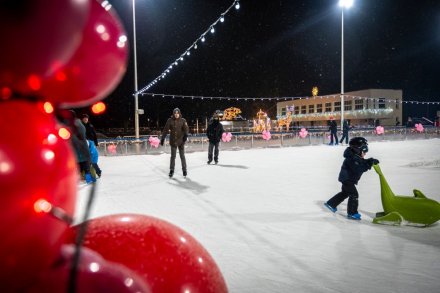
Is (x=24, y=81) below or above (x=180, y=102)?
below

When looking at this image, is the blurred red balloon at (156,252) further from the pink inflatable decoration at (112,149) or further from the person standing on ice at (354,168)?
the pink inflatable decoration at (112,149)

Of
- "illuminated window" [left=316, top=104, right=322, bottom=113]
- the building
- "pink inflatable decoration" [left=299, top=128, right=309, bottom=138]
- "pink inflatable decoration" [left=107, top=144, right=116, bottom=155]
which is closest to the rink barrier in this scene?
"pink inflatable decoration" [left=107, top=144, right=116, bottom=155]

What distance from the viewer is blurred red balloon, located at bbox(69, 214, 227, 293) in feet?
3.67

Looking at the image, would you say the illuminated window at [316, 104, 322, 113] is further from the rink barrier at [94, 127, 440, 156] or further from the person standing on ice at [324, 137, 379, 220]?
the person standing on ice at [324, 137, 379, 220]

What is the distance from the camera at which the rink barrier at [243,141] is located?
1623 cm

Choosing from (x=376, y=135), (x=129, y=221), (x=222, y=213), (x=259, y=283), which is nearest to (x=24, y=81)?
(x=129, y=221)

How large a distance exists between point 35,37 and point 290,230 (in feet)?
12.5

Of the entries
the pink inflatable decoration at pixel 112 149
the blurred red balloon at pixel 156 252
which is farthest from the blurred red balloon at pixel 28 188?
the pink inflatable decoration at pixel 112 149

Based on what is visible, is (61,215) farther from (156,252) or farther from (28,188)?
(156,252)

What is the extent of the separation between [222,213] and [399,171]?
5.96 metres

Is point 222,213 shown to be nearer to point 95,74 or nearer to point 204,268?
point 204,268

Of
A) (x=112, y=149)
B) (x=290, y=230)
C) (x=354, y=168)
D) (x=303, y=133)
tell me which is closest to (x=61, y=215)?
(x=290, y=230)

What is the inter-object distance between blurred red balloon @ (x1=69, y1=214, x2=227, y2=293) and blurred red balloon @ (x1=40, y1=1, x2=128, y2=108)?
1.34 ft

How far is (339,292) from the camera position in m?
2.57
